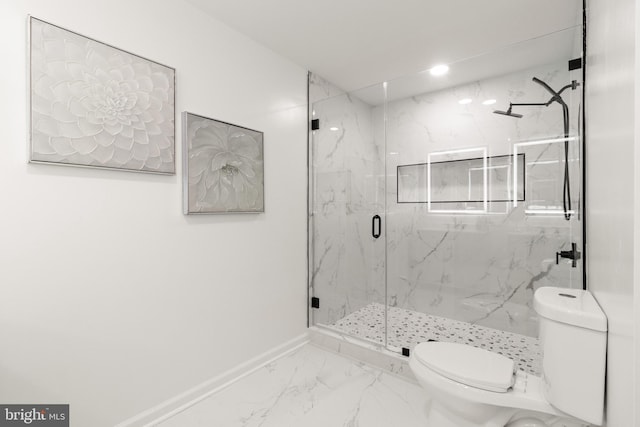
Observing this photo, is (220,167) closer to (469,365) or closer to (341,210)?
(341,210)

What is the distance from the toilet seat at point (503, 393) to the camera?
130 cm

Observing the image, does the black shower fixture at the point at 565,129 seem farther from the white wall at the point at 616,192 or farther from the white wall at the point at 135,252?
the white wall at the point at 135,252

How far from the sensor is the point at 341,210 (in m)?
2.83

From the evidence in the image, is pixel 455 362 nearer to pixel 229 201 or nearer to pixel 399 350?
pixel 399 350

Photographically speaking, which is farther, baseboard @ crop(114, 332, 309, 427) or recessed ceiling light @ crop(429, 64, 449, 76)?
recessed ceiling light @ crop(429, 64, 449, 76)

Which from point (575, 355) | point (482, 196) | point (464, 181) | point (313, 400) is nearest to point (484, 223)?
point (482, 196)

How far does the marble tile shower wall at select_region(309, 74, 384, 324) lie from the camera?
Result: 279 cm

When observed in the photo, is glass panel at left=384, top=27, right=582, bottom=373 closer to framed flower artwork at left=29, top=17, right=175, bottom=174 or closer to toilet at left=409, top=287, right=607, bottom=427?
toilet at left=409, top=287, right=607, bottom=427

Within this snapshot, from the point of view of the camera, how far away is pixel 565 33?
6.18ft

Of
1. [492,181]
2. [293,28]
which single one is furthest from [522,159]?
[293,28]

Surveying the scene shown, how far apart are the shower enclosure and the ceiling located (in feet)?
0.50
